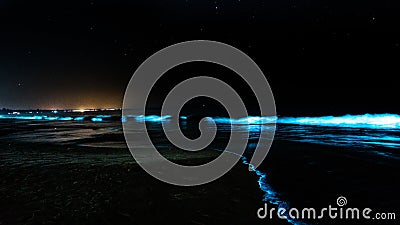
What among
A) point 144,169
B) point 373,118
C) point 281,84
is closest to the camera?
point 144,169

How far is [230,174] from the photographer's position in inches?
217

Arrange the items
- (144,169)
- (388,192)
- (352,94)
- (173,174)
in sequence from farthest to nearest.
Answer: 1. (352,94)
2. (144,169)
3. (173,174)
4. (388,192)

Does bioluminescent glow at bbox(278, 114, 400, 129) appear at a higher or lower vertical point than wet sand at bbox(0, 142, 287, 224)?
higher

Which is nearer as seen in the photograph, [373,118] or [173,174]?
[173,174]

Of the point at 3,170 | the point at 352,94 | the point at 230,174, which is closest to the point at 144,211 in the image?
the point at 230,174

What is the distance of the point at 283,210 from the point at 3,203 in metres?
3.53

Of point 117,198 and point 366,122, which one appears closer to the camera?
point 117,198

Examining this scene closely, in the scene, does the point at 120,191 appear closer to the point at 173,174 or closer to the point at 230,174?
the point at 173,174

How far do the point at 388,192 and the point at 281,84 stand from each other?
64.2m

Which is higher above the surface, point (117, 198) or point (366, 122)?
point (366, 122)

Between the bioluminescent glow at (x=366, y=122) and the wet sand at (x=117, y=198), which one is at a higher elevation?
the bioluminescent glow at (x=366, y=122)

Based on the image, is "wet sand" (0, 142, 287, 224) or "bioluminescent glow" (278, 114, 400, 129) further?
"bioluminescent glow" (278, 114, 400, 129)

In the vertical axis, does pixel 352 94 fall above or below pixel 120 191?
above

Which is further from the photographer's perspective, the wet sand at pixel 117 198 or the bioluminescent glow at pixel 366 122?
the bioluminescent glow at pixel 366 122
